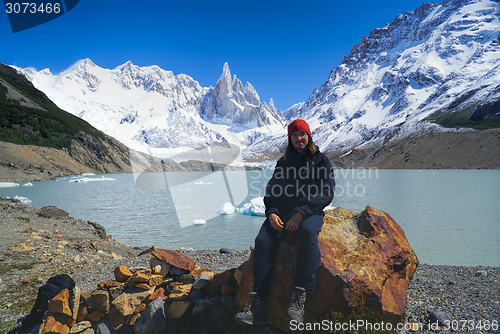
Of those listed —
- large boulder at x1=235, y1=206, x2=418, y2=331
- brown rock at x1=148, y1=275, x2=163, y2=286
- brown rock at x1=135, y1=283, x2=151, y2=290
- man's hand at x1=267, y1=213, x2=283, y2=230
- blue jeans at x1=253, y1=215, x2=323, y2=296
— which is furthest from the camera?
brown rock at x1=148, y1=275, x2=163, y2=286

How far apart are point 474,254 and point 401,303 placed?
42.4 feet

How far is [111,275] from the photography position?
7680mm

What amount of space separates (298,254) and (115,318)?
149 inches

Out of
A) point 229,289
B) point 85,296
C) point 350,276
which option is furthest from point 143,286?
point 350,276

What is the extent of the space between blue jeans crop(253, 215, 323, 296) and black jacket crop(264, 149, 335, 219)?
20 cm

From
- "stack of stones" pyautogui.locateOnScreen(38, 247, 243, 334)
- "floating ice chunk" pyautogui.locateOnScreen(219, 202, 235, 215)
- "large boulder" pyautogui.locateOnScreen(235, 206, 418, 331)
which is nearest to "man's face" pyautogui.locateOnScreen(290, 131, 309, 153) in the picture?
"large boulder" pyautogui.locateOnScreen(235, 206, 418, 331)

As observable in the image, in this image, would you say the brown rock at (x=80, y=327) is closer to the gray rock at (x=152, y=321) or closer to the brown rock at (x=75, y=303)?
the brown rock at (x=75, y=303)

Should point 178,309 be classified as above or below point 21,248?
below

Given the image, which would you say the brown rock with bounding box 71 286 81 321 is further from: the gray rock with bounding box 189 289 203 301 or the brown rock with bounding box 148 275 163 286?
the gray rock with bounding box 189 289 203 301

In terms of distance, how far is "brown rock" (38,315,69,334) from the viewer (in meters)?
4.60

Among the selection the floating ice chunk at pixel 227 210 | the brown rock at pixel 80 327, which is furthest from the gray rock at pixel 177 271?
the floating ice chunk at pixel 227 210

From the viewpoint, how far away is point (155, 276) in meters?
5.70

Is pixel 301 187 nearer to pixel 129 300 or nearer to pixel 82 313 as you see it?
pixel 129 300

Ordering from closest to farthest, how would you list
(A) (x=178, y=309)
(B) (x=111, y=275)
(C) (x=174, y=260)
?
(A) (x=178, y=309) < (C) (x=174, y=260) < (B) (x=111, y=275)
